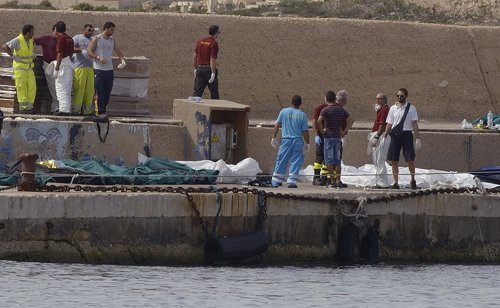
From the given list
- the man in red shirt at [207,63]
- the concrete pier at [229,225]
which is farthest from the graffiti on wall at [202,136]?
the man in red shirt at [207,63]

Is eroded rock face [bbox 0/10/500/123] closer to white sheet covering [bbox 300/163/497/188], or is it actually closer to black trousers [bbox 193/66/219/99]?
black trousers [bbox 193/66/219/99]

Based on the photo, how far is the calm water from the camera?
18.9 m

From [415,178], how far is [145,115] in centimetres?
545

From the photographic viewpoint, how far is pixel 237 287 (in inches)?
784

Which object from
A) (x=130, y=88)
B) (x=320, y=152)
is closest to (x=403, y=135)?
(x=320, y=152)

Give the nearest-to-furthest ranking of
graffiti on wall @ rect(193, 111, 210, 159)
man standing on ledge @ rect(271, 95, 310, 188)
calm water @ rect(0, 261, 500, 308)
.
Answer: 1. calm water @ rect(0, 261, 500, 308)
2. man standing on ledge @ rect(271, 95, 310, 188)
3. graffiti on wall @ rect(193, 111, 210, 159)

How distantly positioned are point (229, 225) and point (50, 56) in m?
5.93

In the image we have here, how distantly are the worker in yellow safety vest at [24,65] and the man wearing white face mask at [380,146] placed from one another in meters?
5.21

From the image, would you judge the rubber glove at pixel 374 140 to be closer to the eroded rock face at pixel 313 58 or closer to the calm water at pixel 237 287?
the calm water at pixel 237 287

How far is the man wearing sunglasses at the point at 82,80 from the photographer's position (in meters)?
25.9

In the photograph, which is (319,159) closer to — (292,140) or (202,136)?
(292,140)

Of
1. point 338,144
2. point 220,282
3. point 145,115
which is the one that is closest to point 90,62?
point 145,115

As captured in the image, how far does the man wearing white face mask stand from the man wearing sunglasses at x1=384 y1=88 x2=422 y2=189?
0.17 meters

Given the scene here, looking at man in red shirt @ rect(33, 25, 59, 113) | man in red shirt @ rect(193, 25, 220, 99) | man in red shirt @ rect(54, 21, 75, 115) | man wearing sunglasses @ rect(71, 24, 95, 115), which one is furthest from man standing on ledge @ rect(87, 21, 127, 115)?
man in red shirt @ rect(193, 25, 220, 99)
